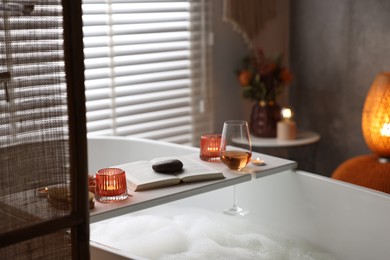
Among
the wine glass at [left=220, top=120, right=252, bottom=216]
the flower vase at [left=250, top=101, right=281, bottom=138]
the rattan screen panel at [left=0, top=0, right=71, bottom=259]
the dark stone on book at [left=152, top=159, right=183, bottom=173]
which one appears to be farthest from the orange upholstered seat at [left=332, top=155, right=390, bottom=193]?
the rattan screen panel at [left=0, top=0, right=71, bottom=259]

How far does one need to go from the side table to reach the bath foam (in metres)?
1.11

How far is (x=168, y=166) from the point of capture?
2055mm

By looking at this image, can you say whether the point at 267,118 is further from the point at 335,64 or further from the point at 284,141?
the point at 335,64

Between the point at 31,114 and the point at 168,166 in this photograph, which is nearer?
the point at 31,114

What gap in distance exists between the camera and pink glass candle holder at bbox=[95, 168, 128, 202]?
6.04ft

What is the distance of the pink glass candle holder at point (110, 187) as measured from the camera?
→ 1.84 metres

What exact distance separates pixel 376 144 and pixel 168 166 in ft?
4.05

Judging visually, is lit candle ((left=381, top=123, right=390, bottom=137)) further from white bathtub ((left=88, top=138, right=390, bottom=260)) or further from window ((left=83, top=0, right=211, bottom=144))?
window ((left=83, top=0, right=211, bottom=144))

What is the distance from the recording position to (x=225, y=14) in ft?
12.5

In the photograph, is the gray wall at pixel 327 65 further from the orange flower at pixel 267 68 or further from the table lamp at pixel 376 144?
the table lamp at pixel 376 144

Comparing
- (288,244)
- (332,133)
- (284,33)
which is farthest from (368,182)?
(284,33)

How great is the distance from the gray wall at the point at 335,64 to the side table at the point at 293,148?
1.10ft

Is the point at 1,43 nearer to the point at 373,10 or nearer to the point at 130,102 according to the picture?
the point at 130,102

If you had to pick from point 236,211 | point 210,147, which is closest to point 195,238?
point 236,211
